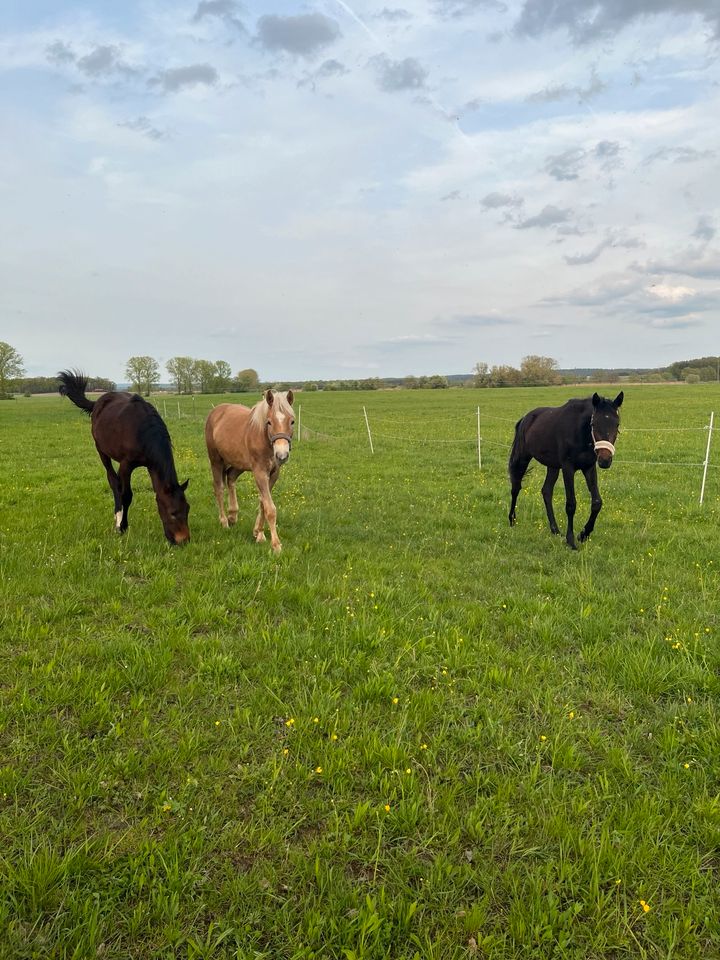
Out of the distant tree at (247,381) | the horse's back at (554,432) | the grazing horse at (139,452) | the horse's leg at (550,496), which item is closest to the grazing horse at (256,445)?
the grazing horse at (139,452)

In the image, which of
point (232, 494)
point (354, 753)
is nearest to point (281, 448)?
point (232, 494)

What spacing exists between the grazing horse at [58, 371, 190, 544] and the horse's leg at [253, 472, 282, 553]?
99cm

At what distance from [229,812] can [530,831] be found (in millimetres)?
1593

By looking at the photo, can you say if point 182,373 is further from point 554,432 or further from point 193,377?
point 554,432

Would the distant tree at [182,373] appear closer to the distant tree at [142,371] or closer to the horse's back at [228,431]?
the distant tree at [142,371]

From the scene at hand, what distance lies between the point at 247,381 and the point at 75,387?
2563 inches

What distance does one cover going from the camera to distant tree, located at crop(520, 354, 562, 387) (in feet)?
295

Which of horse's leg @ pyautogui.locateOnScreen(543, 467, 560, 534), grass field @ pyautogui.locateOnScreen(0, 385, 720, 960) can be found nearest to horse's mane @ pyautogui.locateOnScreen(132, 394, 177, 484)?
grass field @ pyautogui.locateOnScreen(0, 385, 720, 960)

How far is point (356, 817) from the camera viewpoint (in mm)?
2691

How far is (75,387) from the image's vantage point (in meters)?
9.00

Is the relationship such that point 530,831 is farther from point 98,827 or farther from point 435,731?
point 98,827

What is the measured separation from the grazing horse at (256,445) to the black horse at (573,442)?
4.11 metres

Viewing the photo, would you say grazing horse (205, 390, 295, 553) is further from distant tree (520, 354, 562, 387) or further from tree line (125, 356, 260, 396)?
distant tree (520, 354, 562, 387)

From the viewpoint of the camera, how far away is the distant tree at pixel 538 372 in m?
90.0
